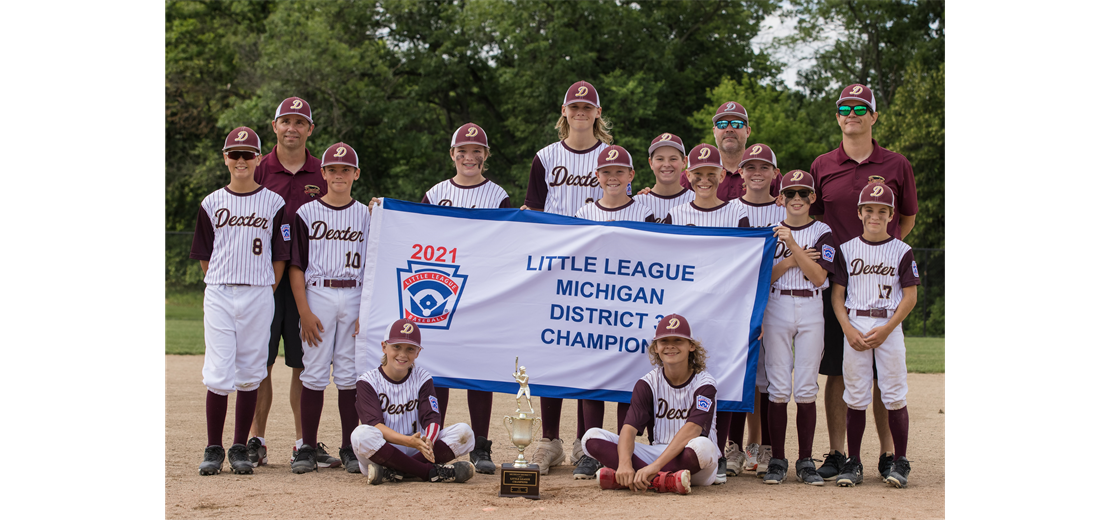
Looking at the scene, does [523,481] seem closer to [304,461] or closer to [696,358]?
[696,358]

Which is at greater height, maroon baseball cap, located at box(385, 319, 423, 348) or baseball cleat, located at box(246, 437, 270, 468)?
maroon baseball cap, located at box(385, 319, 423, 348)

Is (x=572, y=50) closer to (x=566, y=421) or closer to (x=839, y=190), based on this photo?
(x=566, y=421)

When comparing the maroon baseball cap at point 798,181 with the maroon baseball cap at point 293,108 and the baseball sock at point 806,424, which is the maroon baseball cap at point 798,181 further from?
the maroon baseball cap at point 293,108

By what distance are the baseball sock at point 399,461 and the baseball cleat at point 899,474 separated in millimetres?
3098

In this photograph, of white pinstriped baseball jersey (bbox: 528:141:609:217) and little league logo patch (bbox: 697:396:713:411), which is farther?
white pinstriped baseball jersey (bbox: 528:141:609:217)

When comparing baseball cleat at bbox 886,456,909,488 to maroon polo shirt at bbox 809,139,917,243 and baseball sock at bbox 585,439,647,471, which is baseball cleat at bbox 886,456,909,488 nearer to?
maroon polo shirt at bbox 809,139,917,243

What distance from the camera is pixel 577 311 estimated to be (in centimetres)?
632

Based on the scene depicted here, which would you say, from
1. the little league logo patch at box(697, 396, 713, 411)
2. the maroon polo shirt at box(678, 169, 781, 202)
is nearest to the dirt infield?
the little league logo patch at box(697, 396, 713, 411)

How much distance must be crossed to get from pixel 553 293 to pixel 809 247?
1.84 meters

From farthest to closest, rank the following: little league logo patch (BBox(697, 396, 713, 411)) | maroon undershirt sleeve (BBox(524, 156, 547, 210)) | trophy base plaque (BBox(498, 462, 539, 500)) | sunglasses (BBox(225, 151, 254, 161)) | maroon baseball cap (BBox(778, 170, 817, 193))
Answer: maroon undershirt sleeve (BBox(524, 156, 547, 210)) → sunglasses (BBox(225, 151, 254, 161)) → maroon baseball cap (BBox(778, 170, 817, 193)) → little league logo patch (BBox(697, 396, 713, 411)) → trophy base plaque (BBox(498, 462, 539, 500))

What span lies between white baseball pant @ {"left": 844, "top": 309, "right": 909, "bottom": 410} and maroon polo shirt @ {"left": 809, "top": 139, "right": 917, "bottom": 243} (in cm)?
78

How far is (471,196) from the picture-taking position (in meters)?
6.71

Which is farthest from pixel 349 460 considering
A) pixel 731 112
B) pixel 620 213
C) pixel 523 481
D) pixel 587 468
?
pixel 731 112

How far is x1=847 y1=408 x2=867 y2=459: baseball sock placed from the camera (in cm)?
588
